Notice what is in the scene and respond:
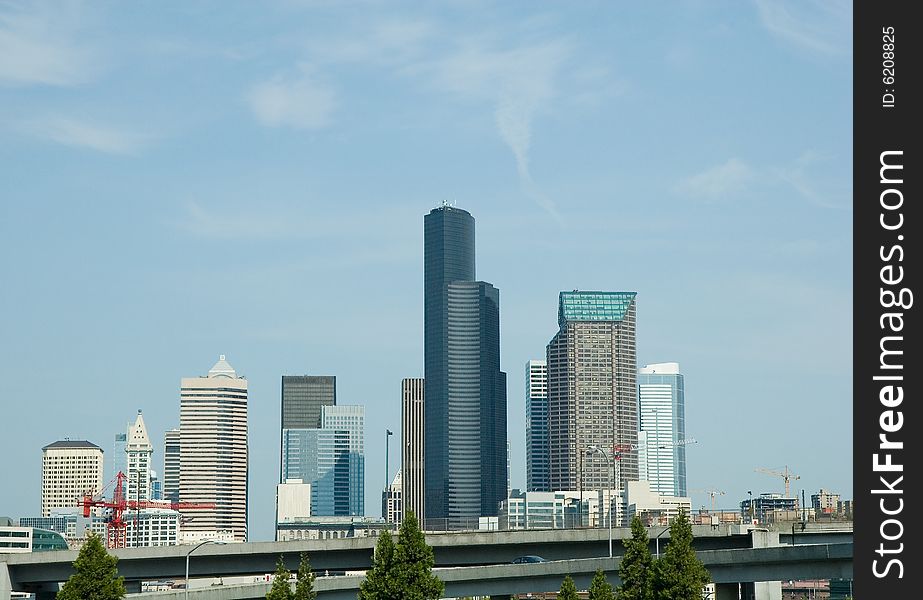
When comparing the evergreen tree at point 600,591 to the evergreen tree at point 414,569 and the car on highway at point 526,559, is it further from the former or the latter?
the car on highway at point 526,559

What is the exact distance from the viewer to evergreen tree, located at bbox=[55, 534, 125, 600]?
313ft

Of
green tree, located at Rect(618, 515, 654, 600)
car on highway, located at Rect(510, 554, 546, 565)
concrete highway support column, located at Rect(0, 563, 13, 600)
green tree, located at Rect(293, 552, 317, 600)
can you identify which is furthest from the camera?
car on highway, located at Rect(510, 554, 546, 565)

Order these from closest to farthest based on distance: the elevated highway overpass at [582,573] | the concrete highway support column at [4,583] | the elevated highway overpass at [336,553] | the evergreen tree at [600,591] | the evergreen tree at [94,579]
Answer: the evergreen tree at [600,591]
the evergreen tree at [94,579]
the elevated highway overpass at [582,573]
the concrete highway support column at [4,583]
the elevated highway overpass at [336,553]

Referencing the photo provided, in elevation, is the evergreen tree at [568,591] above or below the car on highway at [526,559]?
above

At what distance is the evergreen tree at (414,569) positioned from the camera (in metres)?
92.3

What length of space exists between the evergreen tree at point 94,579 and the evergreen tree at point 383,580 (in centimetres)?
1781

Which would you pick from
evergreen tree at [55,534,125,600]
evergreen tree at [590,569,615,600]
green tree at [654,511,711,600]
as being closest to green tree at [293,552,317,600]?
evergreen tree at [55,534,125,600]

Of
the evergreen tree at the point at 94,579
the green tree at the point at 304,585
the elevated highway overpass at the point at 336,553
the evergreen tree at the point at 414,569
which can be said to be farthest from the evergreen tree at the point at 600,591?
the elevated highway overpass at the point at 336,553
